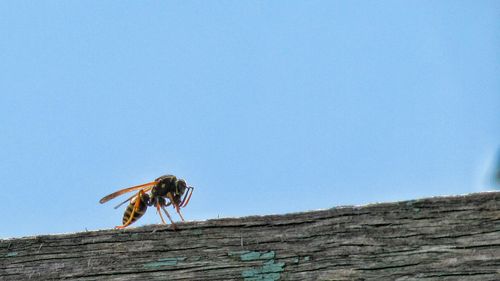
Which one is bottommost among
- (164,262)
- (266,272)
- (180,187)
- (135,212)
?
(266,272)

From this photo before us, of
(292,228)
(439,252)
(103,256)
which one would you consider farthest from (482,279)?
(103,256)

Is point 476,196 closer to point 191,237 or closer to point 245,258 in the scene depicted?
point 245,258

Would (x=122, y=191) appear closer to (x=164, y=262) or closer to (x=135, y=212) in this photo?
(x=135, y=212)

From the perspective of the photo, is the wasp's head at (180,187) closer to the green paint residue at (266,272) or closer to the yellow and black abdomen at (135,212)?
the yellow and black abdomen at (135,212)

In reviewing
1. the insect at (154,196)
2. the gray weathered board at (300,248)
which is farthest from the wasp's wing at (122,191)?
the gray weathered board at (300,248)

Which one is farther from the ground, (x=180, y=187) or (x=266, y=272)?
(x=180, y=187)

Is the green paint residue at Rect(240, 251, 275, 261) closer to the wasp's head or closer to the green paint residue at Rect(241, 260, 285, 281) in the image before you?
the green paint residue at Rect(241, 260, 285, 281)

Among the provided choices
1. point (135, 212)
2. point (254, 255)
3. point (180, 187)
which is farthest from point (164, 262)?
point (180, 187)
